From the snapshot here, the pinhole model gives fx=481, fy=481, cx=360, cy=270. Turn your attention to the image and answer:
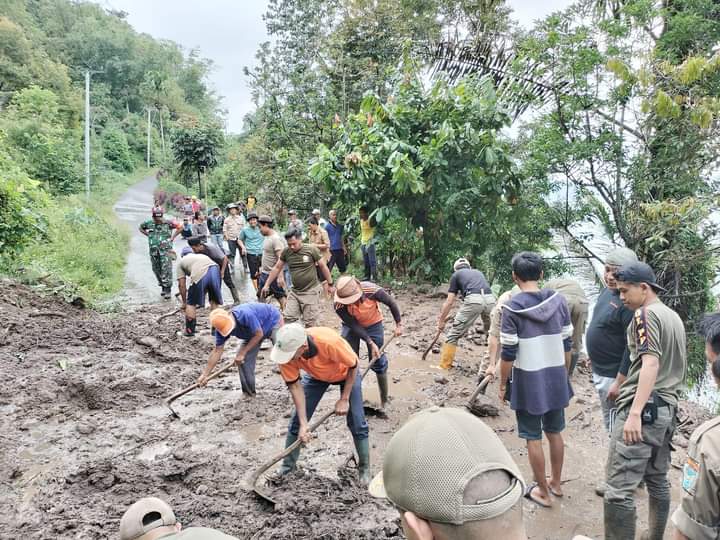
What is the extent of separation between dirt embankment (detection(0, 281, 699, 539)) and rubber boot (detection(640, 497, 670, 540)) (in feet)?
1.64

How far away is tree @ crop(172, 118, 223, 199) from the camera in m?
25.7

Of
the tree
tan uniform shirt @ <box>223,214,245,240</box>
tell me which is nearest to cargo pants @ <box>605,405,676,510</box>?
tan uniform shirt @ <box>223,214,245,240</box>

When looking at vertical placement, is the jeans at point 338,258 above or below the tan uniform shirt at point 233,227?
below

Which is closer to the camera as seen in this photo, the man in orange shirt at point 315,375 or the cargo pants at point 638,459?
the cargo pants at point 638,459

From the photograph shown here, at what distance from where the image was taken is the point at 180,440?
4.68 m

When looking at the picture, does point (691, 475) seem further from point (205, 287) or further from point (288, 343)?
point (205, 287)

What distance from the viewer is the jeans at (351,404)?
3805 mm

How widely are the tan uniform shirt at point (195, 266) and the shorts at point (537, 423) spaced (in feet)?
16.3

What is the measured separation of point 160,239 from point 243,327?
213 inches

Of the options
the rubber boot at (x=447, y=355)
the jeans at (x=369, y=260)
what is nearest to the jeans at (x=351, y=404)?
the rubber boot at (x=447, y=355)

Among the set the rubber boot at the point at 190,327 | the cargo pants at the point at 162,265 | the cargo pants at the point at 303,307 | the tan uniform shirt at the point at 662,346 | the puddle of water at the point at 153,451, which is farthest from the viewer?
the cargo pants at the point at 162,265

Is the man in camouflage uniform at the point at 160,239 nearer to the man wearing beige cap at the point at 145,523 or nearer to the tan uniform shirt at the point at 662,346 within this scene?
the man wearing beige cap at the point at 145,523

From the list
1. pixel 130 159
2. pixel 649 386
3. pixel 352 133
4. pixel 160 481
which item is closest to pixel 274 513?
pixel 160 481

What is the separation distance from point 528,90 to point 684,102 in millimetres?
2555
